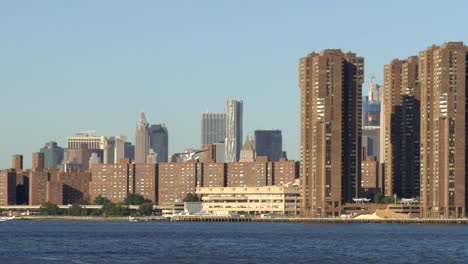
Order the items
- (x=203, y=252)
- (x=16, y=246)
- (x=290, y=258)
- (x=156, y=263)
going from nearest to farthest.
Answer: (x=156, y=263)
(x=290, y=258)
(x=203, y=252)
(x=16, y=246)

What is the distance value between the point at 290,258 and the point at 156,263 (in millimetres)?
17666

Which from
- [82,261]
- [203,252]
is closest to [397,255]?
[203,252]

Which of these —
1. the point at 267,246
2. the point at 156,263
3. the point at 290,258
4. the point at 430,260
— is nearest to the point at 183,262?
the point at 156,263

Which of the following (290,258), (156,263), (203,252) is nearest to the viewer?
(156,263)

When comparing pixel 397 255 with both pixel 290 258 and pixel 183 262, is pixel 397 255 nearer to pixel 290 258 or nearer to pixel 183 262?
pixel 290 258

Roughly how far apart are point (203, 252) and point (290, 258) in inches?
557

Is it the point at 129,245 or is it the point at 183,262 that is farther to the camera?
the point at 129,245

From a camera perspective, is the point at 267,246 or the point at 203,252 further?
the point at 267,246

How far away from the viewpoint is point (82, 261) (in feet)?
513

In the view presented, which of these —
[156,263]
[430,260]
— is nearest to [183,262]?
[156,263]

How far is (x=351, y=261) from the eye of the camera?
160500 mm

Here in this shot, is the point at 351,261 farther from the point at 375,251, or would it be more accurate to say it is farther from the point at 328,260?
the point at 375,251

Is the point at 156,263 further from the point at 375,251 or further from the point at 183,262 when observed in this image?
the point at 375,251

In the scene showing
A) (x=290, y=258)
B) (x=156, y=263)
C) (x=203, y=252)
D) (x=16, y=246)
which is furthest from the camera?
(x=16, y=246)
